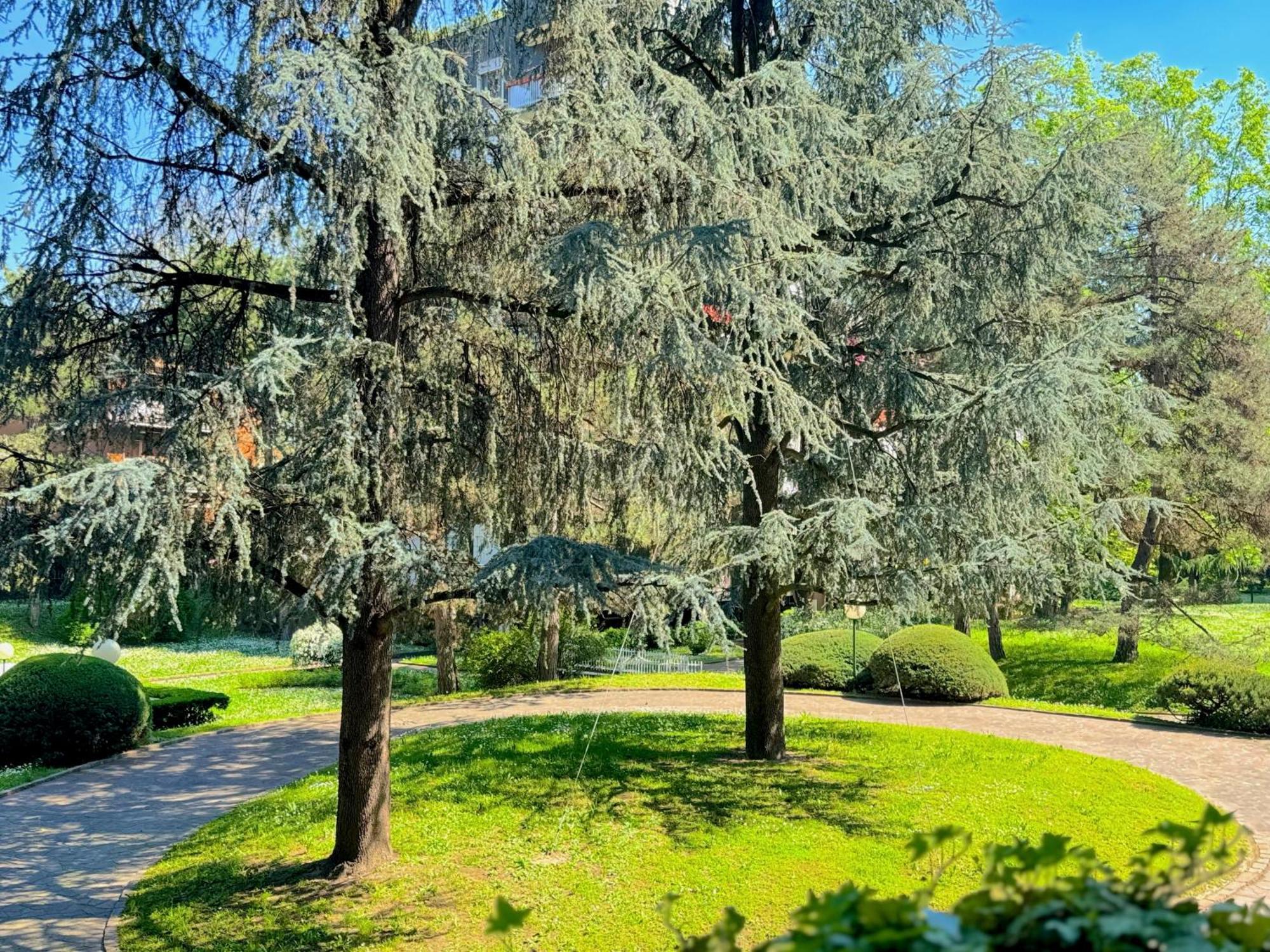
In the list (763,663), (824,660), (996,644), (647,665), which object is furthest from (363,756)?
(996,644)

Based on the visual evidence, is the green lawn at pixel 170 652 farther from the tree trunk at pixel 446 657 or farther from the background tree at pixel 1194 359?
the background tree at pixel 1194 359

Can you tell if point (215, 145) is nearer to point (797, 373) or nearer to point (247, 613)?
point (247, 613)

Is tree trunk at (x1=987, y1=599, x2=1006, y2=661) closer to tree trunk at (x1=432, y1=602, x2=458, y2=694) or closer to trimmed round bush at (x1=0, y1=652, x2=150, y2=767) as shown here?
tree trunk at (x1=432, y1=602, x2=458, y2=694)

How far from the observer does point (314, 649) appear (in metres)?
23.2

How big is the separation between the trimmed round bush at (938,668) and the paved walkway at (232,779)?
0.44m

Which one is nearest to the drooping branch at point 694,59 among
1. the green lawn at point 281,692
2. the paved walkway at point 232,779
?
the paved walkway at point 232,779

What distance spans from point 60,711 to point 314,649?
37.9ft

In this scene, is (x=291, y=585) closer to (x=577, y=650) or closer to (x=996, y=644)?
(x=577, y=650)

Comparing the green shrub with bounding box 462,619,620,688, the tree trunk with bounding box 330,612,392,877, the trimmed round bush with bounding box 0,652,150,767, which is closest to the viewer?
the tree trunk with bounding box 330,612,392,877

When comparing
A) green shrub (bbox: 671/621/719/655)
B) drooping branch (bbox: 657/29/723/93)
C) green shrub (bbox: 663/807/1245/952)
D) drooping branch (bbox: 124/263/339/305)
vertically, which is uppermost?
drooping branch (bbox: 657/29/723/93)

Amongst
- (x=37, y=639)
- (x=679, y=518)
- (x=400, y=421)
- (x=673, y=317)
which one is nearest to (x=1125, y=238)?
(x=679, y=518)

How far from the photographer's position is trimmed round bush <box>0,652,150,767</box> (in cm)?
1159

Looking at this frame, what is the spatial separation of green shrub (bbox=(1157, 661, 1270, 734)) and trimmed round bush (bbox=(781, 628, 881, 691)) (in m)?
4.88

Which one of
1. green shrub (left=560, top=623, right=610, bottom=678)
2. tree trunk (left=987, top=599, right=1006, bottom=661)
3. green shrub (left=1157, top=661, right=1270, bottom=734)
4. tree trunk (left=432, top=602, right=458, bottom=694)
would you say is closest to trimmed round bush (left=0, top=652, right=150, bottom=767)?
tree trunk (left=432, top=602, right=458, bottom=694)
